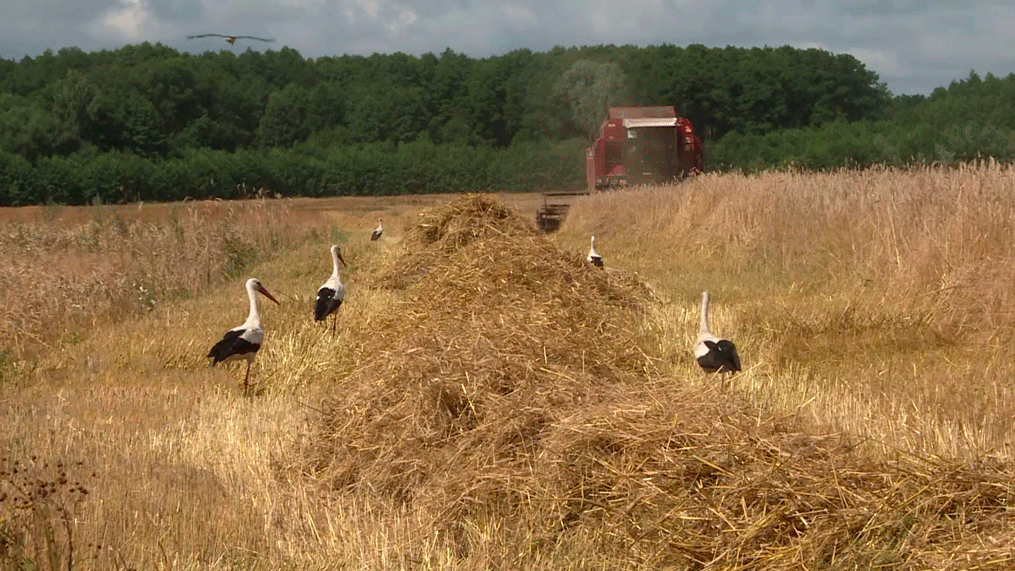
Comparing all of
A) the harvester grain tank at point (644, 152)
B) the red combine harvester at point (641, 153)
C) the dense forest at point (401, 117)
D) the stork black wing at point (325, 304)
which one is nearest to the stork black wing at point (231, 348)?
the stork black wing at point (325, 304)

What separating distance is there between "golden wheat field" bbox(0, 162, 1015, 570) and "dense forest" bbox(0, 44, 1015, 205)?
42035mm

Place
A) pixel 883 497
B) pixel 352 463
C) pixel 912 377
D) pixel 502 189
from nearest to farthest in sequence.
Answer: pixel 883 497
pixel 352 463
pixel 912 377
pixel 502 189

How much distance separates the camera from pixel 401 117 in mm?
86375

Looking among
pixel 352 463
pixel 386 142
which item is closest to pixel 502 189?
pixel 386 142

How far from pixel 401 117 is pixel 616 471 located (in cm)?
8278

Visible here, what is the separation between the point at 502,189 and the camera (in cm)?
7138

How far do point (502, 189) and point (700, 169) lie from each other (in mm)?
40558

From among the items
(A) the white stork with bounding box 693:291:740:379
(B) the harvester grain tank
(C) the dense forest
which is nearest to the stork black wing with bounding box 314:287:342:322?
(A) the white stork with bounding box 693:291:740:379

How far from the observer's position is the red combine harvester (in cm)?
3028

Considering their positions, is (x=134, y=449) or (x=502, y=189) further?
(x=502, y=189)

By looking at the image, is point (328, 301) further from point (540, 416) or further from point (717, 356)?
point (540, 416)

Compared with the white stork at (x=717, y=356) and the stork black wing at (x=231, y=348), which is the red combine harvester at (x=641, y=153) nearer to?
the stork black wing at (x=231, y=348)

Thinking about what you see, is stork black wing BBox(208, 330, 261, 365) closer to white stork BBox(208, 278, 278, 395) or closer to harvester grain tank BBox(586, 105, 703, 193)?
white stork BBox(208, 278, 278, 395)

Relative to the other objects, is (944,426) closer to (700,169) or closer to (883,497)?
(883,497)
